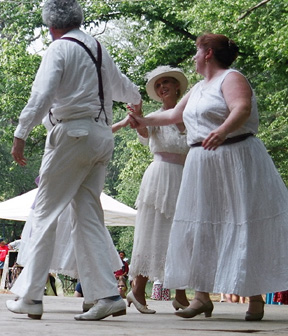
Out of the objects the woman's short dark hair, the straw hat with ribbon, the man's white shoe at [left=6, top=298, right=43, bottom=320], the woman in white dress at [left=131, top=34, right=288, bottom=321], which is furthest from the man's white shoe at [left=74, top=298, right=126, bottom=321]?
the straw hat with ribbon

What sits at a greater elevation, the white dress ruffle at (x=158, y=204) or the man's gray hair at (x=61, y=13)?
the man's gray hair at (x=61, y=13)

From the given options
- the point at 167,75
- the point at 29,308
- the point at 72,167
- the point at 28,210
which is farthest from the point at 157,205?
the point at 28,210

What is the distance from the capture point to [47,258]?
18.5 feet

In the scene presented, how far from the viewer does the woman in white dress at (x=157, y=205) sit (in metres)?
7.36

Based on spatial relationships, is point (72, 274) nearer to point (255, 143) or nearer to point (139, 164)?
point (255, 143)

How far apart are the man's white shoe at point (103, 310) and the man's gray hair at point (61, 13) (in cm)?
173

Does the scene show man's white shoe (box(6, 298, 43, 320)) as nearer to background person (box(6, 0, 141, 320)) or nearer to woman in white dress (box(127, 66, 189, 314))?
background person (box(6, 0, 141, 320))

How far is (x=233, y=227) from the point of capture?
5.99m

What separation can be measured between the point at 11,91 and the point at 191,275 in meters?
22.3

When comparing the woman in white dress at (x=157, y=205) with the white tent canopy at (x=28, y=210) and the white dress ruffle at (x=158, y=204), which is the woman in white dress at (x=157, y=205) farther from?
the white tent canopy at (x=28, y=210)

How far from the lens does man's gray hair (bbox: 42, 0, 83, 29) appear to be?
588 cm

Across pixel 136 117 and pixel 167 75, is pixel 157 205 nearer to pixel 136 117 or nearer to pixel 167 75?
pixel 136 117

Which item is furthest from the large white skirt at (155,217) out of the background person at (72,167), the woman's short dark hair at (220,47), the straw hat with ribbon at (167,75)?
the background person at (72,167)

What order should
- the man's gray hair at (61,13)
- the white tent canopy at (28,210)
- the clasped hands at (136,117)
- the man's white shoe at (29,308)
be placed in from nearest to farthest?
1. the man's white shoe at (29,308)
2. the man's gray hair at (61,13)
3. the clasped hands at (136,117)
4. the white tent canopy at (28,210)
